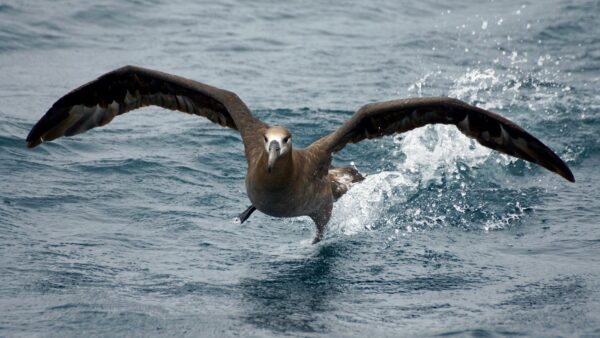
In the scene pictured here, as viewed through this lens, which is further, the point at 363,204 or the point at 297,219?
the point at 297,219

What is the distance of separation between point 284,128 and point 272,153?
0.43 meters

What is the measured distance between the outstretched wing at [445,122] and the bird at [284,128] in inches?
0.4

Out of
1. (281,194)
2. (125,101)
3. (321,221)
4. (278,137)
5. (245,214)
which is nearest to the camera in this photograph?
(278,137)

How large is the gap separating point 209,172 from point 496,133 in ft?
13.9

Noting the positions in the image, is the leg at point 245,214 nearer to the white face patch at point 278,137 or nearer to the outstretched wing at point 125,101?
the outstretched wing at point 125,101

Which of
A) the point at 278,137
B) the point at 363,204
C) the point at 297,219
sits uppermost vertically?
the point at 278,137

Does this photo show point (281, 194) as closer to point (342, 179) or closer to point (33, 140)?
point (342, 179)

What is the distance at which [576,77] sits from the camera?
58.5 feet

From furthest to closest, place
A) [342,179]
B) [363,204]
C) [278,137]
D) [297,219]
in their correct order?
Result: [297,219], [363,204], [342,179], [278,137]

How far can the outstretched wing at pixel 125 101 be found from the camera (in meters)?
11.6

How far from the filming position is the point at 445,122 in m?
11.2

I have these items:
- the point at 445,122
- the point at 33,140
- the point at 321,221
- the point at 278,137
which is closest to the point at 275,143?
the point at 278,137

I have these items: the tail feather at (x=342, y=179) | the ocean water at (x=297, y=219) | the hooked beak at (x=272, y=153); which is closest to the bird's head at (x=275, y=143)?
the hooked beak at (x=272, y=153)

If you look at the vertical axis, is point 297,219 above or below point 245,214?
below
